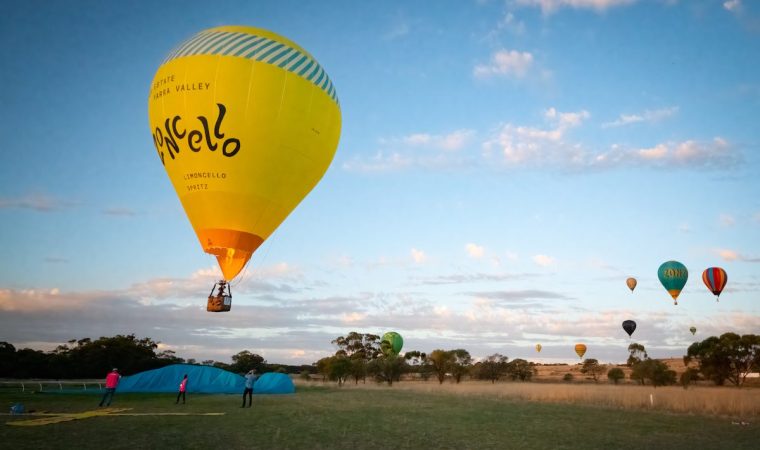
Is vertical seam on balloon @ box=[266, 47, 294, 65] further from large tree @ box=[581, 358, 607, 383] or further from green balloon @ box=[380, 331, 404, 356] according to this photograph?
large tree @ box=[581, 358, 607, 383]

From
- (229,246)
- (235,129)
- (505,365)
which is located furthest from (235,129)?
(505,365)

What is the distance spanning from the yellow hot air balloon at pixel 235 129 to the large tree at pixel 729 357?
2520 inches

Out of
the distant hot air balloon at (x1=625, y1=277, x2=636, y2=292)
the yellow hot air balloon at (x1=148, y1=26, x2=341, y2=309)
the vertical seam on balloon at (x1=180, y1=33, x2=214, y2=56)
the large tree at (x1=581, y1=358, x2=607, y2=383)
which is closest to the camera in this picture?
the yellow hot air balloon at (x1=148, y1=26, x2=341, y2=309)

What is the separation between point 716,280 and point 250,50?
137ft

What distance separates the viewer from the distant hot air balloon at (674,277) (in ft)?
141

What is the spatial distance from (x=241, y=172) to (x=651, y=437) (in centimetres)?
1581

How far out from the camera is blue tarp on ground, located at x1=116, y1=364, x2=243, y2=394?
29.2m

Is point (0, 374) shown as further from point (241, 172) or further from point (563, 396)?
point (563, 396)

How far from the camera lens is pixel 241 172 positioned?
58.8 feet

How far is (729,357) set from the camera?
61.0m

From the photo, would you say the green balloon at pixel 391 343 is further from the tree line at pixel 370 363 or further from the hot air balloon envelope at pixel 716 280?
the hot air balloon envelope at pixel 716 280

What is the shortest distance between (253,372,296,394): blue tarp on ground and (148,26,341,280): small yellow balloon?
15.9m

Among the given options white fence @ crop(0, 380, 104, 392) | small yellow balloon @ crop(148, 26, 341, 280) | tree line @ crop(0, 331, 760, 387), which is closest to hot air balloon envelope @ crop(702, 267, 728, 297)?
tree line @ crop(0, 331, 760, 387)

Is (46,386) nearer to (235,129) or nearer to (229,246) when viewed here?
Answer: (229,246)
